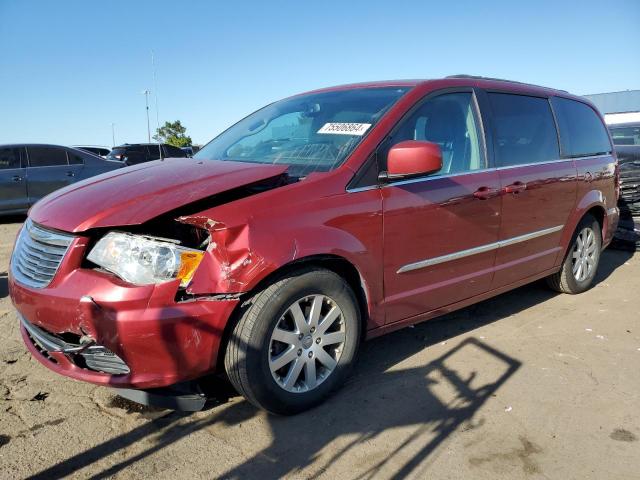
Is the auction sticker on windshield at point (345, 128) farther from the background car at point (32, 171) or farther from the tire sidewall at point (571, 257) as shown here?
the background car at point (32, 171)

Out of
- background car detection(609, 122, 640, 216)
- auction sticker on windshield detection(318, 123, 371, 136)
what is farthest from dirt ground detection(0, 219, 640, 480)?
background car detection(609, 122, 640, 216)

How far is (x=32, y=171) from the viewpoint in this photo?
29.5 ft

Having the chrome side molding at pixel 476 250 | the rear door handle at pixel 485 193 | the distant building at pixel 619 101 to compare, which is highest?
the distant building at pixel 619 101

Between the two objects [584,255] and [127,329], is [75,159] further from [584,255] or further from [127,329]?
[584,255]

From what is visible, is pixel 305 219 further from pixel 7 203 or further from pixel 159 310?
pixel 7 203

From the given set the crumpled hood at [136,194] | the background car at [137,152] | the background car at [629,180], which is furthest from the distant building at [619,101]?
the crumpled hood at [136,194]

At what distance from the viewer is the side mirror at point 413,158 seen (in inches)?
112

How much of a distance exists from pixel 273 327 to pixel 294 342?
0.66ft

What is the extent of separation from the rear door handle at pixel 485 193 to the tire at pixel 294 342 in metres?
1.21

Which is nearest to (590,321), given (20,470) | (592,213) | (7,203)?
(592,213)

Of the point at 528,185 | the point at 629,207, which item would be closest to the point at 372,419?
the point at 528,185

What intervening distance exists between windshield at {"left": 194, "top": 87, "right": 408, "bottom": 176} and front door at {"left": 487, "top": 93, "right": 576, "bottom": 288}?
1.01 meters

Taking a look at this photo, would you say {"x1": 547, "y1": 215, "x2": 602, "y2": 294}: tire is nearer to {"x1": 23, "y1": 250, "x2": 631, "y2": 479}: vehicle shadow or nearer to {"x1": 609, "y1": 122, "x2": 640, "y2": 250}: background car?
{"x1": 23, "y1": 250, "x2": 631, "y2": 479}: vehicle shadow

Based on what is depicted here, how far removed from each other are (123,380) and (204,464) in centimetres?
54
